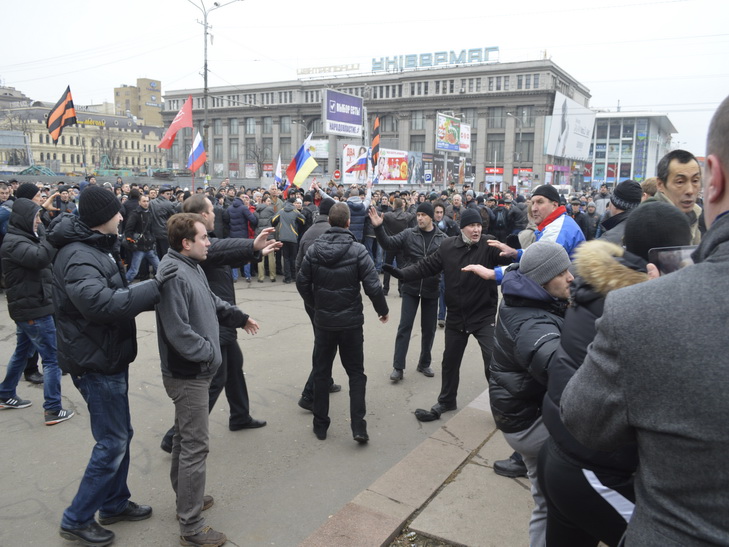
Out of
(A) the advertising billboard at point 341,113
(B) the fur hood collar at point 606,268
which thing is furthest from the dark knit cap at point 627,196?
(A) the advertising billboard at point 341,113

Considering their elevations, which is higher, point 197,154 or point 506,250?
point 197,154

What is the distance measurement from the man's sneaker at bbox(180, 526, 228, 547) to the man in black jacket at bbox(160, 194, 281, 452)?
1.21 meters

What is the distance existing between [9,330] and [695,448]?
9.42 m

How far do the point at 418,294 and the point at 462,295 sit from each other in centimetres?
152

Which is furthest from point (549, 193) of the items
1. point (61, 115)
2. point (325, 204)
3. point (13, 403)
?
point (61, 115)

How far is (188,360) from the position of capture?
11.1 feet

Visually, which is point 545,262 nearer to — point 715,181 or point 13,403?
point 715,181

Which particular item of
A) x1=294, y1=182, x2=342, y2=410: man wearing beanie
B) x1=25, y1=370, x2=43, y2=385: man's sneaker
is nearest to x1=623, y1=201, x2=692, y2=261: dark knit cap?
x1=294, y1=182, x2=342, y2=410: man wearing beanie

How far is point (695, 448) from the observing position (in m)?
1.21

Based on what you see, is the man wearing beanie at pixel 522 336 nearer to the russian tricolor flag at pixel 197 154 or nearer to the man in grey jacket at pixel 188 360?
the man in grey jacket at pixel 188 360

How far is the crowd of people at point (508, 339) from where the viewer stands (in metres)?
1.23

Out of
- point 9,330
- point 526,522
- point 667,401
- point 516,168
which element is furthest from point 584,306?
point 516,168

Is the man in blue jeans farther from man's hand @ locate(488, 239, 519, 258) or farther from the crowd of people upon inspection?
man's hand @ locate(488, 239, 519, 258)

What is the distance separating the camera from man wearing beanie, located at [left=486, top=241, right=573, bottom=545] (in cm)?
275
